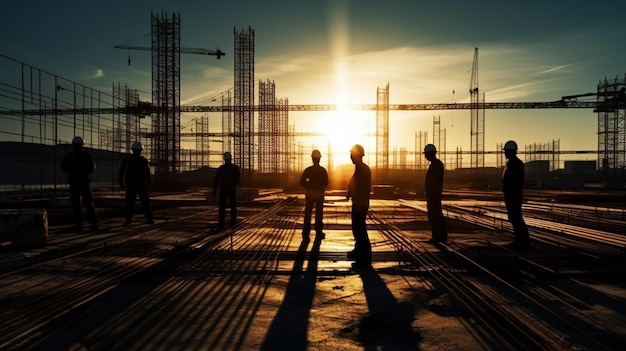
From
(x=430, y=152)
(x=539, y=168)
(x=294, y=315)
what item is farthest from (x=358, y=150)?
(x=539, y=168)

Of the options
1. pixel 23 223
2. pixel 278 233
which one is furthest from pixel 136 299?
pixel 278 233

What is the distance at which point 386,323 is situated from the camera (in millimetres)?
3463

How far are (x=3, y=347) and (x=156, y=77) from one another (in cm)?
4730

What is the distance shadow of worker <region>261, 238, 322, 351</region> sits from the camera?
3.03 metres

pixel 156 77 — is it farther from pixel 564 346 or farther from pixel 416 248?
pixel 564 346

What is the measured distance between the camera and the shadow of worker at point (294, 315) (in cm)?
303

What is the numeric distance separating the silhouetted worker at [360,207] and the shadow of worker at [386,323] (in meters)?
1.11

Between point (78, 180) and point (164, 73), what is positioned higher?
point (164, 73)

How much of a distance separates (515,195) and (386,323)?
460cm

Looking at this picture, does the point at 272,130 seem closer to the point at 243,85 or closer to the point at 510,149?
the point at 243,85

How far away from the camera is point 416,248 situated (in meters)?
6.80

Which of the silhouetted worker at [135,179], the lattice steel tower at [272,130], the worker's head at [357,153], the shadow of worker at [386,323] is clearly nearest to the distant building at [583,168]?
the lattice steel tower at [272,130]

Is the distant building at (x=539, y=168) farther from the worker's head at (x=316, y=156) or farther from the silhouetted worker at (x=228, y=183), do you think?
the worker's head at (x=316, y=156)

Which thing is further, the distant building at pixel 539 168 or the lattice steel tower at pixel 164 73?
the distant building at pixel 539 168
